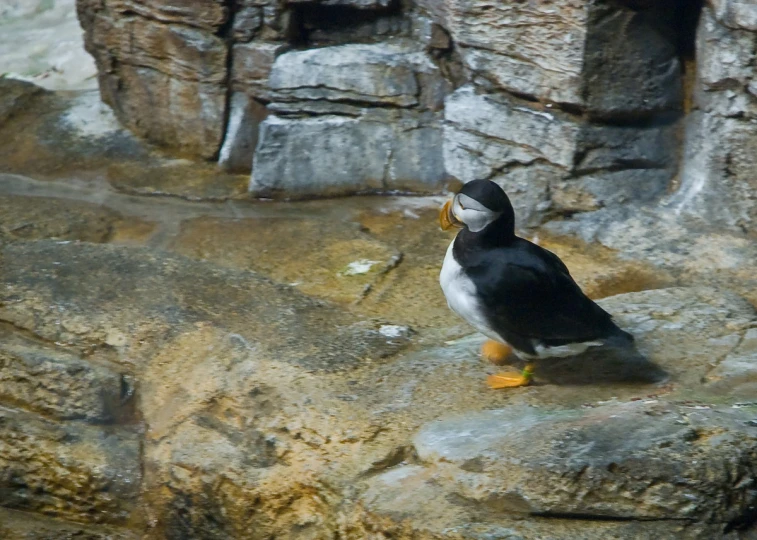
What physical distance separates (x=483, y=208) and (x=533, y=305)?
0.32 m

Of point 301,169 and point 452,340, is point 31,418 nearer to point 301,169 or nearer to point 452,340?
point 452,340

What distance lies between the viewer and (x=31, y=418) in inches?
124

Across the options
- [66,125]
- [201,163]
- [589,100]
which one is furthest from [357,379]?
[66,125]

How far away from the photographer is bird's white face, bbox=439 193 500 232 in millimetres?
2812

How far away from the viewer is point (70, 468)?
10.00 ft

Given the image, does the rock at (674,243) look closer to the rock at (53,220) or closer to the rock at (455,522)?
the rock at (455,522)

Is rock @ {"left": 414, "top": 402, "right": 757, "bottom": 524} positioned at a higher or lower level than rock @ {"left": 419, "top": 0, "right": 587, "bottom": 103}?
lower

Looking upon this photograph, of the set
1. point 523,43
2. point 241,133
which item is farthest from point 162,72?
point 523,43

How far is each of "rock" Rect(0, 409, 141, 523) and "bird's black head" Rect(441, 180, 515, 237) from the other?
128cm

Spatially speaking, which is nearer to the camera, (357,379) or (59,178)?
(357,379)

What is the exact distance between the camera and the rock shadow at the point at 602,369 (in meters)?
2.90

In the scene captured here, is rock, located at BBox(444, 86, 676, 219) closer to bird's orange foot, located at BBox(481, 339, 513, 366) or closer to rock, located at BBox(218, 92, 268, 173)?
rock, located at BBox(218, 92, 268, 173)

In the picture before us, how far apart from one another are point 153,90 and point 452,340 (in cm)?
269

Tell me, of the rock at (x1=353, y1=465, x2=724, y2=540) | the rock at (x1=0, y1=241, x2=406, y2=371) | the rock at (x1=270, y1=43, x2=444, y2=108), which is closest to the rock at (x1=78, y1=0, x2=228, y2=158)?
the rock at (x1=270, y1=43, x2=444, y2=108)
